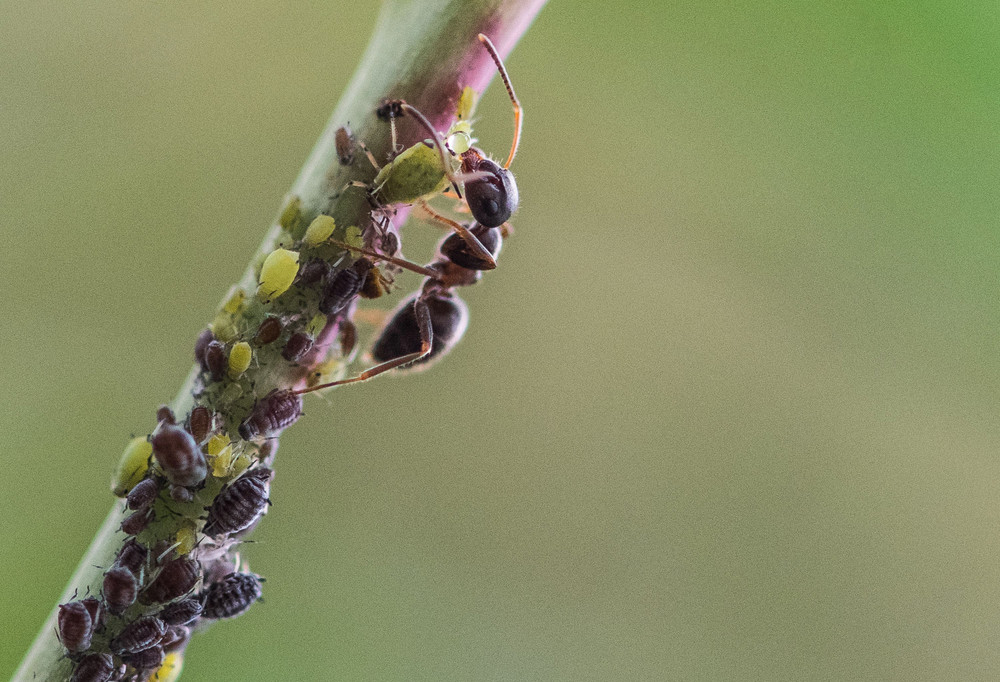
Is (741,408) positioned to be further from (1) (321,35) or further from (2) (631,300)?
(1) (321,35)

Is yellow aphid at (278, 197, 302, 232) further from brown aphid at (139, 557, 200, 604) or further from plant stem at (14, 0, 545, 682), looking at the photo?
brown aphid at (139, 557, 200, 604)

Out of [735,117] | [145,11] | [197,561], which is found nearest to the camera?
[197,561]

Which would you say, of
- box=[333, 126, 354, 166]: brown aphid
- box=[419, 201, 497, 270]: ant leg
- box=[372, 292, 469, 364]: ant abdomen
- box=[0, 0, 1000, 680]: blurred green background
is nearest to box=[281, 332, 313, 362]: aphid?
box=[333, 126, 354, 166]: brown aphid

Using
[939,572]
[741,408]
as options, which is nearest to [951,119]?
[741,408]

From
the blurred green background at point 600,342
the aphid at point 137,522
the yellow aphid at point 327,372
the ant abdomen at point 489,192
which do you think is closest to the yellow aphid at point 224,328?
the yellow aphid at point 327,372

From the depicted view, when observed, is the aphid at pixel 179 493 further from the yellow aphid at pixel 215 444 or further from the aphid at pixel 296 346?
the aphid at pixel 296 346

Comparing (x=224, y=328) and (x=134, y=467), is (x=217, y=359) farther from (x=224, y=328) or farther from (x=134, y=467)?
(x=134, y=467)
